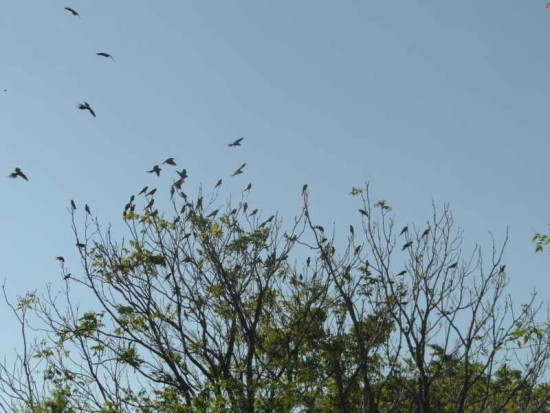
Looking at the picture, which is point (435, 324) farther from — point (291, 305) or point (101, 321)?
point (101, 321)

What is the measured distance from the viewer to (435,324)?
11.3 meters

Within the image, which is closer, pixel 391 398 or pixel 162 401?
pixel 162 401

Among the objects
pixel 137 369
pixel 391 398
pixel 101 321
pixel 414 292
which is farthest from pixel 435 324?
pixel 101 321

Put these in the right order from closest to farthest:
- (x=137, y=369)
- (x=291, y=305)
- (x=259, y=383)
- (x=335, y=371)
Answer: (x=259, y=383)
(x=335, y=371)
(x=137, y=369)
(x=291, y=305)

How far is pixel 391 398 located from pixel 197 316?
16.4 ft

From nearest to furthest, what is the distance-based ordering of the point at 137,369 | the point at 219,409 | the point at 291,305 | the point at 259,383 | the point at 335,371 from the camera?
1. the point at 219,409
2. the point at 259,383
3. the point at 335,371
4. the point at 137,369
5. the point at 291,305

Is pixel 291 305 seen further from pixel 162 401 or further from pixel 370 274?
pixel 162 401

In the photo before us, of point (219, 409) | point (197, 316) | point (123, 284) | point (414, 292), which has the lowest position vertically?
point (219, 409)

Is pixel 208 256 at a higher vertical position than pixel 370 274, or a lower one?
higher

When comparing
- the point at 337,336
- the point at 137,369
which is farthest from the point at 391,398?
the point at 137,369

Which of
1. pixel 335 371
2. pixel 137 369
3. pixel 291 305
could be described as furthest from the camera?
pixel 291 305

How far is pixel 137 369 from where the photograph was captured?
45.8 feet

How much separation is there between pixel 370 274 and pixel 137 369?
17.3 feet

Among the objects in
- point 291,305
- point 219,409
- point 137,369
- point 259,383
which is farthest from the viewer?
point 291,305
